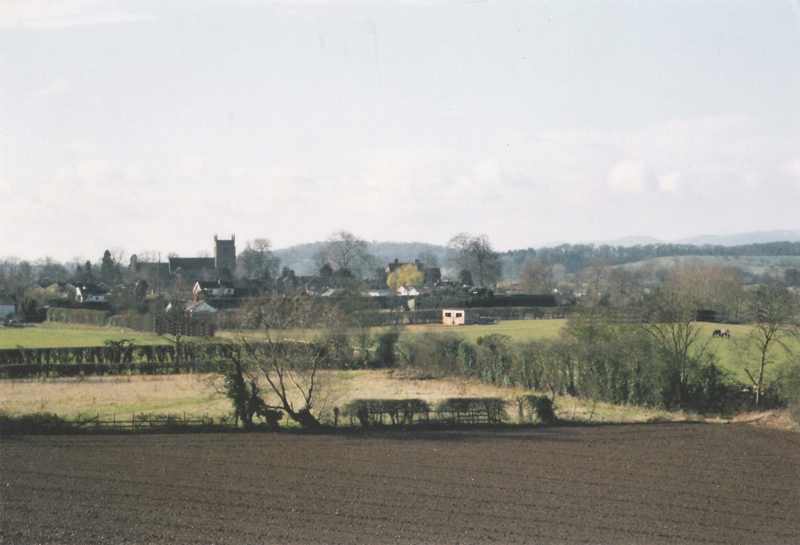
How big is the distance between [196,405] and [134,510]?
1069 centimetres

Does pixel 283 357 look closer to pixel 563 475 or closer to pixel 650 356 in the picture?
pixel 563 475

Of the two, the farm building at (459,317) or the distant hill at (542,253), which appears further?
the distant hill at (542,253)

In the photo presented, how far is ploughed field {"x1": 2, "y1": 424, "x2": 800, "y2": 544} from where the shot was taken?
11.9m

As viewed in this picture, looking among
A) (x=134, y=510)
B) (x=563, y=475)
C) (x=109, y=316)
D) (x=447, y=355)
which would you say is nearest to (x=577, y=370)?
(x=447, y=355)

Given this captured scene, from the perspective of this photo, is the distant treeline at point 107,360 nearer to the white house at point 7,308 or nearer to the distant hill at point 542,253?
the white house at point 7,308

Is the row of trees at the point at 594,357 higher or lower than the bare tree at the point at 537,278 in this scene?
lower

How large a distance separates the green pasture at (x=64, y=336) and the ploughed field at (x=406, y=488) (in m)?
12.5

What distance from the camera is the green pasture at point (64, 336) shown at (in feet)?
95.8

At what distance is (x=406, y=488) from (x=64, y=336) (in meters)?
24.9

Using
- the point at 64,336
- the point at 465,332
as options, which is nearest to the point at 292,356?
the point at 465,332

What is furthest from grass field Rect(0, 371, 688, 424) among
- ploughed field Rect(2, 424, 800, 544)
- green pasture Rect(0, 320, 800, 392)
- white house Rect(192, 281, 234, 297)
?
white house Rect(192, 281, 234, 297)

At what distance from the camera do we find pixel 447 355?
30.5m

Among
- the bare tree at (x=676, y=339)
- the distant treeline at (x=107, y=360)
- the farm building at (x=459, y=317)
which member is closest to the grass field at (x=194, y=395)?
the distant treeline at (x=107, y=360)

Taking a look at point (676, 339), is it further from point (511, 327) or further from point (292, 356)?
point (511, 327)
